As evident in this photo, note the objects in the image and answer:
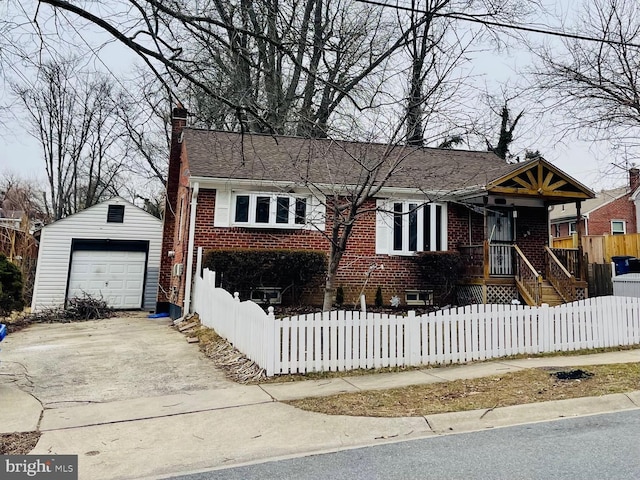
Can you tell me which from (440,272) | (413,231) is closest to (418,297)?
(440,272)

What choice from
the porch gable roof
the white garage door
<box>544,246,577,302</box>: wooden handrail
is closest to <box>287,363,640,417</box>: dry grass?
<box>544,246,577,302</box>: wooden handrail

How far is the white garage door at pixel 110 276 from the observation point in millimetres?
17266

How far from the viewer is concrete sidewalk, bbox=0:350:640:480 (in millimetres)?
4008

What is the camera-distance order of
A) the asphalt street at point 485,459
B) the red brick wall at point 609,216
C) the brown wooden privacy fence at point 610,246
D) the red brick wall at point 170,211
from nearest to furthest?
the asphalt street at point 485,459, the red brick wall at point 170,211, the brown wooden privacy fence at point 610,246, the red brick wall at point 609,216

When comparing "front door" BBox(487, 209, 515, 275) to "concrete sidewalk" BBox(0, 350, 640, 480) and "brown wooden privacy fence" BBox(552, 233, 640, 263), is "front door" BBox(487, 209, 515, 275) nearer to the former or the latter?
"brown wooden privacy fence" BBox(552, 233, 640, 263)

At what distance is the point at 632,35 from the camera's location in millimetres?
12430

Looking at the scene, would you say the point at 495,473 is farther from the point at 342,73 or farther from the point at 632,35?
the point at 632,35

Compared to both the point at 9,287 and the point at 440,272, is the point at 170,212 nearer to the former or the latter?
A: the point at 9,287

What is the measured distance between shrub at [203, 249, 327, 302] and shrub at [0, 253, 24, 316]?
6.18 metres

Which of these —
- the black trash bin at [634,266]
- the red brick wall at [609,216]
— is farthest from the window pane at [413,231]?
the red brick wall at [609,216]

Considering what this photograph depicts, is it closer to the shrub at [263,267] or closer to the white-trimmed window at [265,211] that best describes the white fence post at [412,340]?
the shrub at [263,267]

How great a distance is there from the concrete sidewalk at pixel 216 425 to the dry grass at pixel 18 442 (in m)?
0.10

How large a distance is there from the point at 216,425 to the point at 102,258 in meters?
15.1

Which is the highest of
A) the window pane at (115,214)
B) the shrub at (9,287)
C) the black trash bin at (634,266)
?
the window pane at (115,214)
